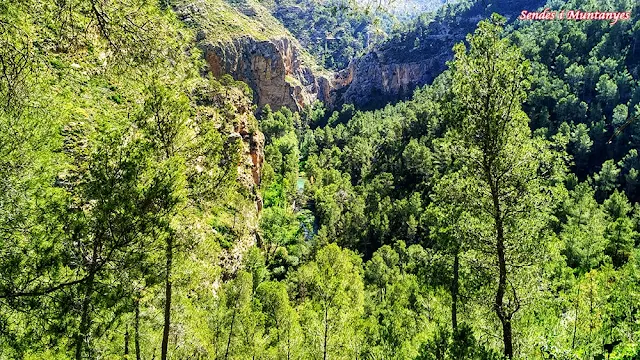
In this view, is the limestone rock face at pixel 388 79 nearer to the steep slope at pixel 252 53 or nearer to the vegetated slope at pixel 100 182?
the steep slope at pixel 252 53

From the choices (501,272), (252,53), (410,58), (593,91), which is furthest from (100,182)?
(410,58)

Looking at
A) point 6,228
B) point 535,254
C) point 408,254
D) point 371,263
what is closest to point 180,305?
point 6,228

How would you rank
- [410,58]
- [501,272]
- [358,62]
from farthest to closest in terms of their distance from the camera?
[358,62]
[410,58]
[501,272]

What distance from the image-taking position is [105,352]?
11234 millimetres

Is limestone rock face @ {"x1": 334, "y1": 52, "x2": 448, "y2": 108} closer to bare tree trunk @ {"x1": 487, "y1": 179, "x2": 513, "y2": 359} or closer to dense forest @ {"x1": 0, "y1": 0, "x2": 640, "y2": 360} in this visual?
dense forest @ {"x1": 0, "y1": 0, "x2": 640, "y2": 360}

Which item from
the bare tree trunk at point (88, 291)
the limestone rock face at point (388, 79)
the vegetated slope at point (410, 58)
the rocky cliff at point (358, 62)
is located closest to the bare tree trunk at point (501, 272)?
the bare tree trunk at point (88, 291)

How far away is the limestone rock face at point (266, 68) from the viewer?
104 metres

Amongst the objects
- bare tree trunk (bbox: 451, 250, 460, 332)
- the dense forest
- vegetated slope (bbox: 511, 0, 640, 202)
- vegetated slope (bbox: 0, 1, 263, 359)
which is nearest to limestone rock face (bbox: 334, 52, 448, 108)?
vegetated slope (bbox: 511, 0, 640, 202)

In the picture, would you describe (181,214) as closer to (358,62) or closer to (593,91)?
(593,91)

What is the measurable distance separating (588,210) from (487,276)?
45.9m

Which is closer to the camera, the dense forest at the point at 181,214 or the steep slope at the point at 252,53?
the dense forest at the point at 181,214

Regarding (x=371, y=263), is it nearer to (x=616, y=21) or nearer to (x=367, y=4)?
(x=367, y=4)

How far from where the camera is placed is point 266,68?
124 m

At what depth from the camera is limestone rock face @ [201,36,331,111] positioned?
103625 mm
